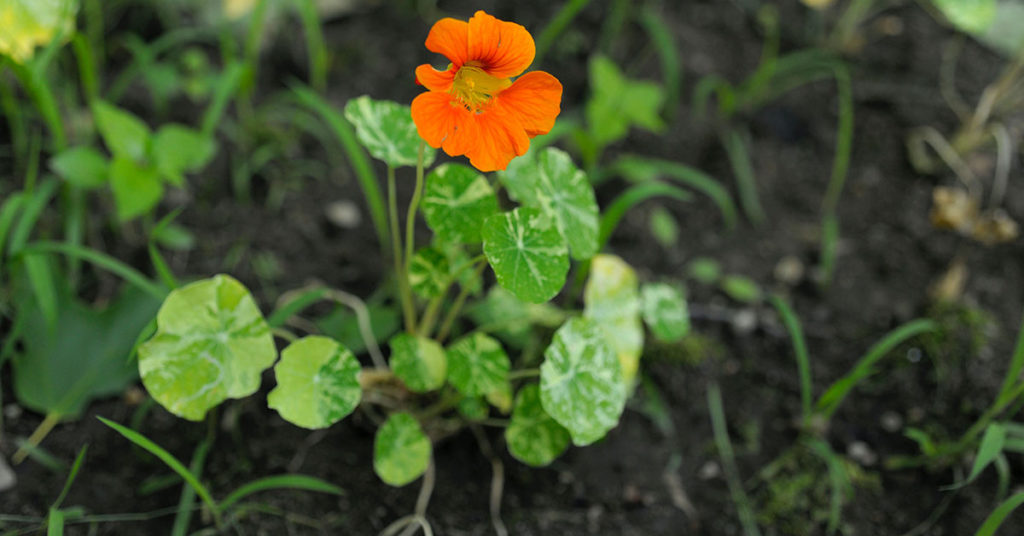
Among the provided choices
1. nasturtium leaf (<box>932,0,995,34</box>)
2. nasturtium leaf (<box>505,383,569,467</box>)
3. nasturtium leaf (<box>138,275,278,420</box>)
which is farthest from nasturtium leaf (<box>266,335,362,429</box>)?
nasturtium leaf (<box>932,0,995,34</box>)

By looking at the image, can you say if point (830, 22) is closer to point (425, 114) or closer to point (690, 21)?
point (690, 21)

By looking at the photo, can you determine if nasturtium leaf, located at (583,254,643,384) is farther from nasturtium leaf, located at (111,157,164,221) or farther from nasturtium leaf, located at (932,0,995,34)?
nasturtium leaf, located at (932,0,995,34)

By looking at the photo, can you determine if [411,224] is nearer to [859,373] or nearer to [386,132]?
[386,132]

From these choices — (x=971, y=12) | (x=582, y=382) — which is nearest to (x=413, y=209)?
(x=582, y=382)

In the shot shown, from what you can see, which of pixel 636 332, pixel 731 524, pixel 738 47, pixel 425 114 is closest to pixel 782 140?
pixel 738 47

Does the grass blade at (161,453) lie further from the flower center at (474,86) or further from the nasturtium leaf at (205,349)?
the flower center at (474,86)

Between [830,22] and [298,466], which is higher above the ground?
[830,22]
